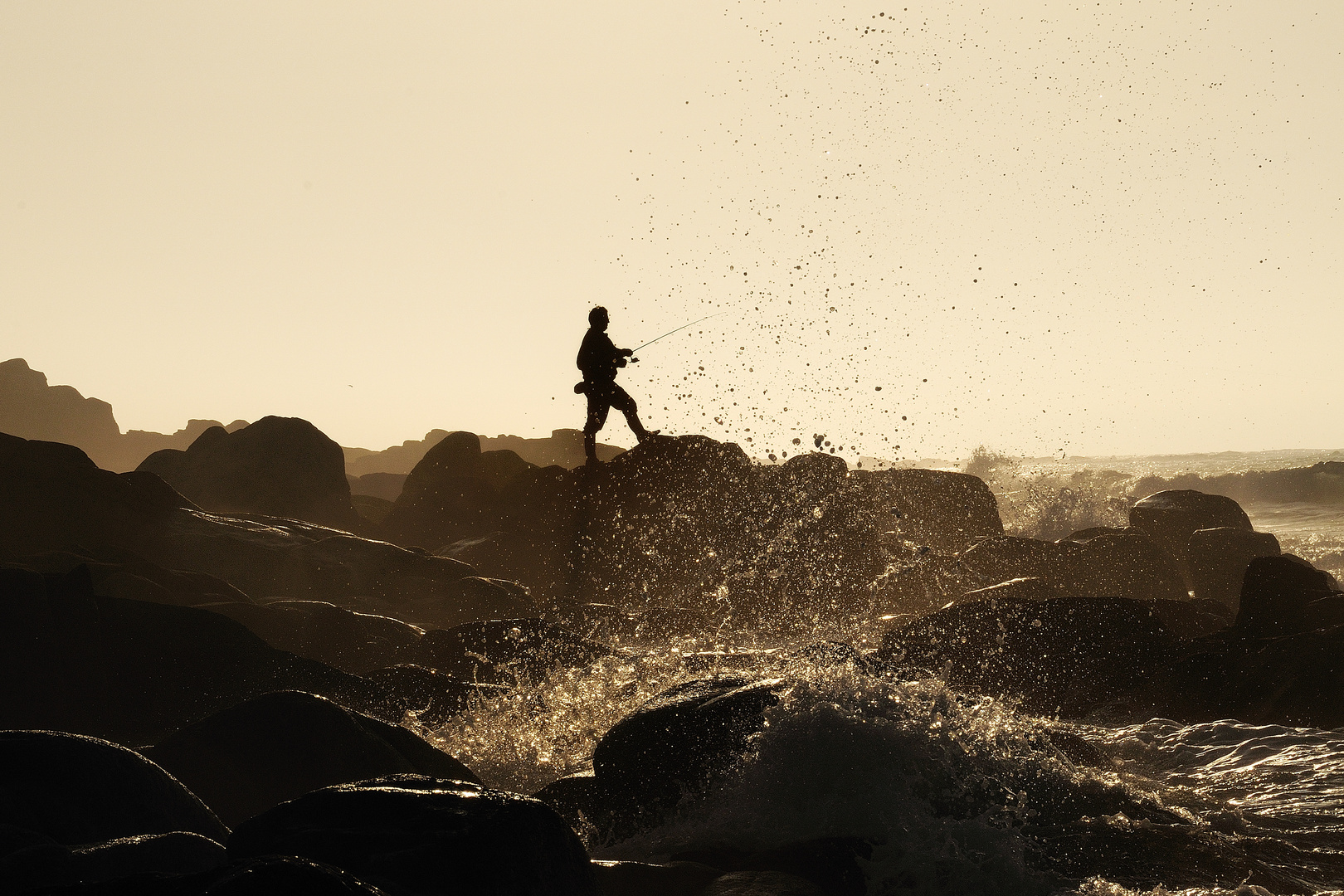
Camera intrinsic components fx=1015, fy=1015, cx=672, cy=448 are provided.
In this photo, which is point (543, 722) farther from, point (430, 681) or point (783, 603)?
point (783, 603)

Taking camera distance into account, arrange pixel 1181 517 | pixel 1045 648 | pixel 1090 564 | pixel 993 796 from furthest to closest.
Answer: pixel 1181 517, pixel 1090 564, pixel 1045 648, pixel 993 796

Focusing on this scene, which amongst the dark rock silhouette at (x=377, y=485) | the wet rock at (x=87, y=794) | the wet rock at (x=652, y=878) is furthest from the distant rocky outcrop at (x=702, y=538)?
the dark rock silhouette at (x=377, y=485)

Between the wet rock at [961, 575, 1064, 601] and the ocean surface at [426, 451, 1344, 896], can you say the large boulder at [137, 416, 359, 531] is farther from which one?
the ocean surface at [426, 451, 1344, 896]

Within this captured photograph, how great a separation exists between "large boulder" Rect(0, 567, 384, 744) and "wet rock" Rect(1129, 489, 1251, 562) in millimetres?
14585

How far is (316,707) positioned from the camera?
577 centimetres

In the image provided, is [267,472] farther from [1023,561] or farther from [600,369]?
[1023,561]

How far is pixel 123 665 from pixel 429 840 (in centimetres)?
547

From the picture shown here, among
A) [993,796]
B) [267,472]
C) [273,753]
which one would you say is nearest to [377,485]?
[267,472]

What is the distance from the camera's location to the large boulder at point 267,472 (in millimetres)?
19344

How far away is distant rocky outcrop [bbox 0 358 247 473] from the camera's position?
7875 cm

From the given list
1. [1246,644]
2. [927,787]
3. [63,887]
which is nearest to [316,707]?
[63,887]

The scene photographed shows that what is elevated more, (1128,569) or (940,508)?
(940,508)

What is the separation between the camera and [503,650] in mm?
10000

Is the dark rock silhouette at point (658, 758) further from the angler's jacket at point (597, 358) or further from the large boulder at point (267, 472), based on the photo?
the large boulder at point (267, 472)
